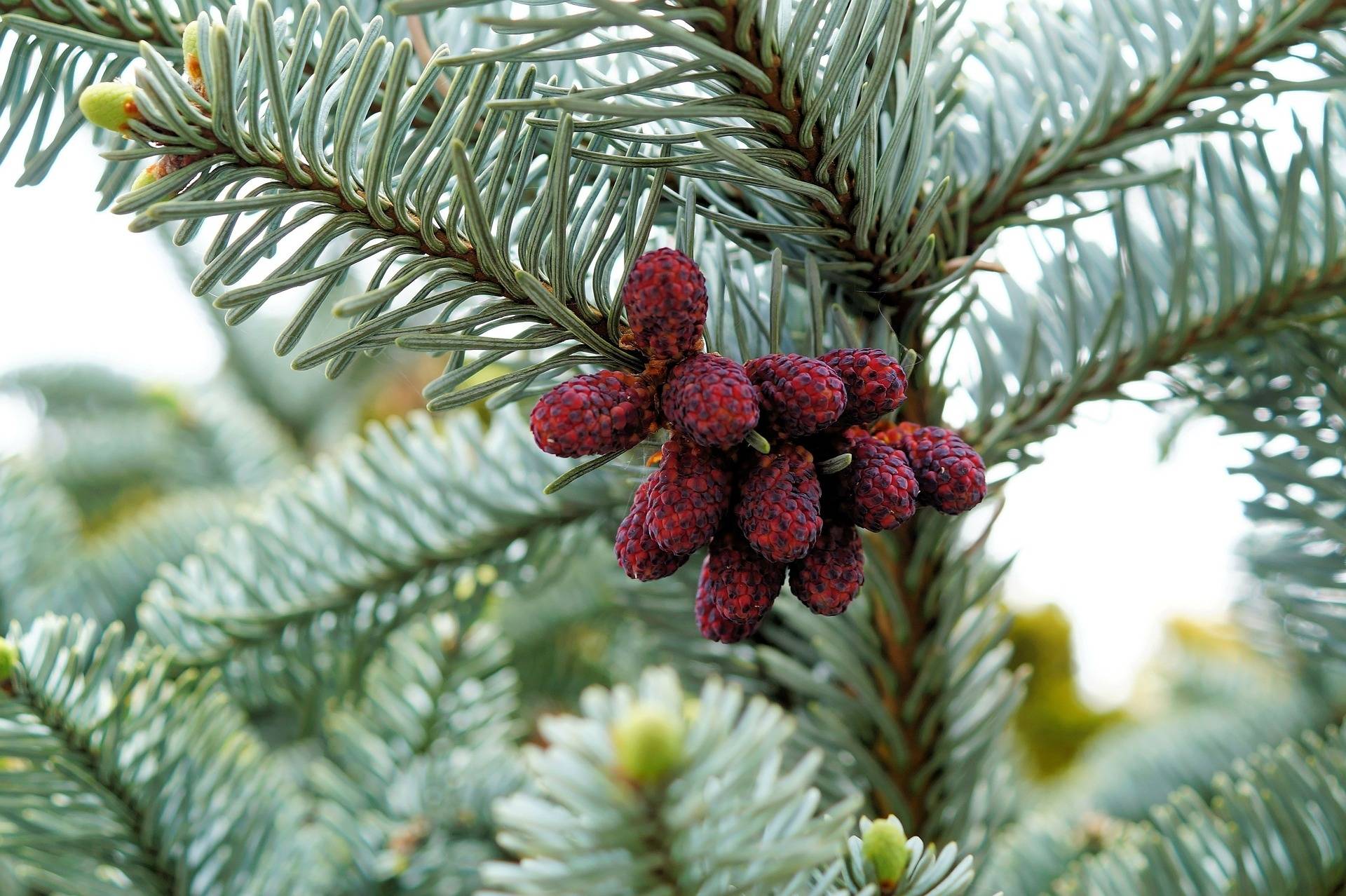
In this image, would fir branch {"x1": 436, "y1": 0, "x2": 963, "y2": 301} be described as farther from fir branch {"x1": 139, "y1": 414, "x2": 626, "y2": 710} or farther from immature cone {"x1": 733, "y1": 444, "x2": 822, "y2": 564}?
fir branch {"x1": 139, "y1": 414, "x2": 626, "y2": 710}

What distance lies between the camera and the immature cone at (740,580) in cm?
36

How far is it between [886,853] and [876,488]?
0.45 ft

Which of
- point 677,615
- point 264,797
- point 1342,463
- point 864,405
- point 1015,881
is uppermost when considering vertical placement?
point 1342,463

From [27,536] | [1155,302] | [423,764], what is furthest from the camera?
[27,536]

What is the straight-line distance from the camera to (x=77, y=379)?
5.19ft

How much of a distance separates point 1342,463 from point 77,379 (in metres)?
1.77

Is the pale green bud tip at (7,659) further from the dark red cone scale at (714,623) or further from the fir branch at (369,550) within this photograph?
the dark red cone scale at (714,623)

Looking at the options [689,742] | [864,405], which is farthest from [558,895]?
[864,405]

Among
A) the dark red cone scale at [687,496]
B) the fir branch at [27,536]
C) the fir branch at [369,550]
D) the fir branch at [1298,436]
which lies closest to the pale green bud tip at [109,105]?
the dark red cone scale at [687,496]

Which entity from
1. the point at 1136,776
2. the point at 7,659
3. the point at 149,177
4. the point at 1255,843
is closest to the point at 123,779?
the point at 7,659

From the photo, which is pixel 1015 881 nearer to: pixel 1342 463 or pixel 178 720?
pixel 1342 463

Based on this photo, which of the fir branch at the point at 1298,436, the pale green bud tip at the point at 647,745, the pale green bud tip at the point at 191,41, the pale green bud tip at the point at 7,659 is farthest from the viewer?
the fir branch at the point at 1298,436

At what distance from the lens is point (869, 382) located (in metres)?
0.36

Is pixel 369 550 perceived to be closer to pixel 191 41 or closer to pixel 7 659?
pixel 7 659
